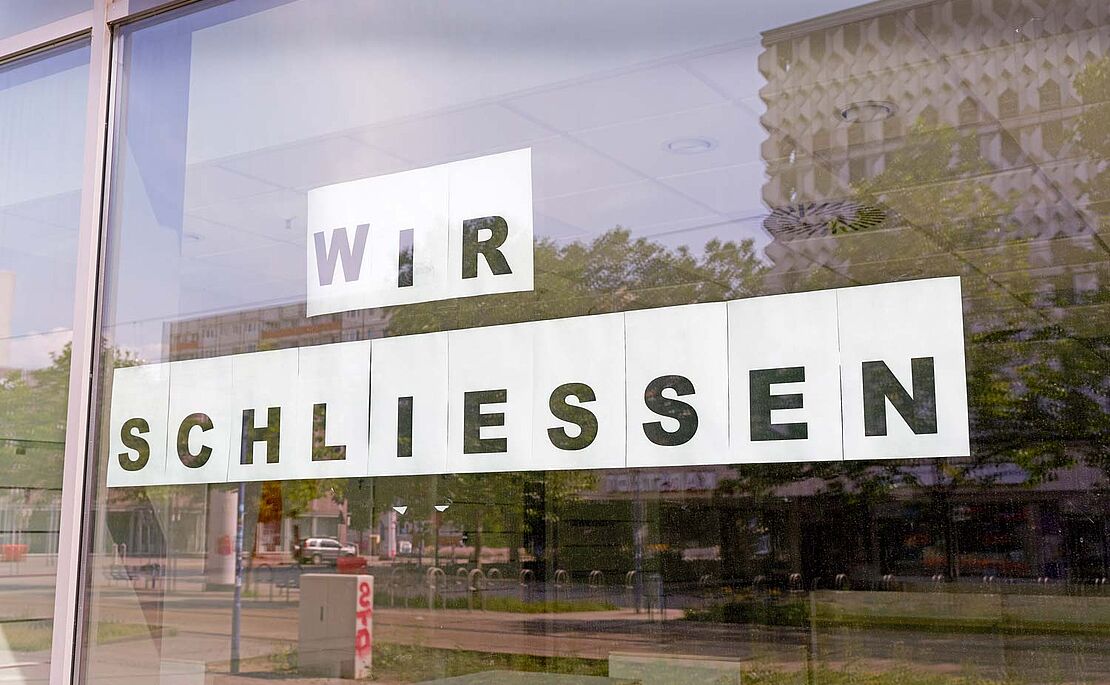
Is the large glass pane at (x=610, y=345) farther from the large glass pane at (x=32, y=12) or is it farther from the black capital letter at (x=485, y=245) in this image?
the large glass pane at (x=32, y=12)

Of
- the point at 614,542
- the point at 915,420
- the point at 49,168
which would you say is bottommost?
the point at 614,542

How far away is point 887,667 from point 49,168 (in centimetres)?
325

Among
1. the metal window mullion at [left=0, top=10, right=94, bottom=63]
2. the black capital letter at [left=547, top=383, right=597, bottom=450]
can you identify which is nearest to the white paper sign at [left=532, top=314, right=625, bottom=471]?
the black capital letter at [left=547, top=383, right=597, bottom=450]

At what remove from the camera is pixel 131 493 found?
3559 mm

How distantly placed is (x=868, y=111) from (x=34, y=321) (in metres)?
2.87

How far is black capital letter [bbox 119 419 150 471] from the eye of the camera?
3572mm

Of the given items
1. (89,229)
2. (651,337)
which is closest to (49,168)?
(89,229)

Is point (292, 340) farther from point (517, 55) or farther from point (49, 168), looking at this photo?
point (49, 168)

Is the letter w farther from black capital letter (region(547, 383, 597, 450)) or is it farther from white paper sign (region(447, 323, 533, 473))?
black capital letter (region(547, 383, 597, 450))

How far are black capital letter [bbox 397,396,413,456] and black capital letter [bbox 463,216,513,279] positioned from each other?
383mm

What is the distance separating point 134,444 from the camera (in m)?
3.60

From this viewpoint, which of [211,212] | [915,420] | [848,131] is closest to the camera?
[915,420]

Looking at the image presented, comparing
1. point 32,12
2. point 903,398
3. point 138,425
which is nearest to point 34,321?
→ point 138,425

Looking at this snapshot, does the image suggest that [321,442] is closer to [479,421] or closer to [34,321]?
[479,421]
